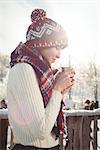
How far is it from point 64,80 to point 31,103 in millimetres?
171

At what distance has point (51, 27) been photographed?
1118 millimetres

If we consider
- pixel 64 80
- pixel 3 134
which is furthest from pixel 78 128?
pixel 64 80

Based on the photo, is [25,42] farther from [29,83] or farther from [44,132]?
[44,132]

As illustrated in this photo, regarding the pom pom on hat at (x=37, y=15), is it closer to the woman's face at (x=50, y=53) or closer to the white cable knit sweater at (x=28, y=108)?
the woman's face at (x=50, y=53)

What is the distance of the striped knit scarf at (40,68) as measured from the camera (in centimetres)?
105

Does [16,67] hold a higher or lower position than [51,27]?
lower

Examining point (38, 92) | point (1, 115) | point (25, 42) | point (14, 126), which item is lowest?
point (1, 115)

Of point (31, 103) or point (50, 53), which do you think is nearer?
point (31, 103)

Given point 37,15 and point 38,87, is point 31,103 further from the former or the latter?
point 37,15

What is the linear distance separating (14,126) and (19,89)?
0.49 ft

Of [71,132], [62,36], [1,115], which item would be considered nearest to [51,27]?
[62,36]

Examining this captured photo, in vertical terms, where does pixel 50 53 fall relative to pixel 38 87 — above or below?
above

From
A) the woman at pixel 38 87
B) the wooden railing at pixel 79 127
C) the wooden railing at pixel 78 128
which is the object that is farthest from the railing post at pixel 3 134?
the woman at pixel 38 87

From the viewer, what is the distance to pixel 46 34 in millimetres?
1110
